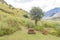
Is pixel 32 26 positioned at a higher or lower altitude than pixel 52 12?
lower

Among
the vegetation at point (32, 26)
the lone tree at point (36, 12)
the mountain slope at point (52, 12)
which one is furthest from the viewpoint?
the mountain slope at point (52, 12)

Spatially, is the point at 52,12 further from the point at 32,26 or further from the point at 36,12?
the point at 32,26

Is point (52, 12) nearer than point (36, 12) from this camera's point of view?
No

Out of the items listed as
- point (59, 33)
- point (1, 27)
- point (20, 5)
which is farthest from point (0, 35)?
point (20, 5)

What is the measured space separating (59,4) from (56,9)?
19.2 inches

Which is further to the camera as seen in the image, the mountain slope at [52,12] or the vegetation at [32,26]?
the mountain slope at [52,12]

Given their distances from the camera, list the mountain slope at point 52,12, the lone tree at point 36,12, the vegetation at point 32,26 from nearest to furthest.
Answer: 1. the vegetation at point 32,26
2. the lone tree at point 36,12
3. the mountain slope at point 52,12

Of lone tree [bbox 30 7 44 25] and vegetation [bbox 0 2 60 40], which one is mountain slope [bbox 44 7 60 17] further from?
lone tree [bbox 30 7 44 25]

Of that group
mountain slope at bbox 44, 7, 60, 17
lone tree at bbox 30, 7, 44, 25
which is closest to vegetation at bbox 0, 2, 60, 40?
lone tree at bbox 30, 7, 44, 25

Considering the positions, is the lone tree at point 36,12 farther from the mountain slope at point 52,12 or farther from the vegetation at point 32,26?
the mountain slope at point 52,12

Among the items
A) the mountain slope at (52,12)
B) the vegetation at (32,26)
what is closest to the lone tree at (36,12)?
the vegetation at (32,26)

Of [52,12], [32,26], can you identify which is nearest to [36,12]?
[32,26]

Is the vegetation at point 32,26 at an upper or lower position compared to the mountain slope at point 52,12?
lower

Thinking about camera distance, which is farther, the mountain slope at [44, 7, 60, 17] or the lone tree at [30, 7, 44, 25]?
the mountain slope at [44, 7, 60, 17]
